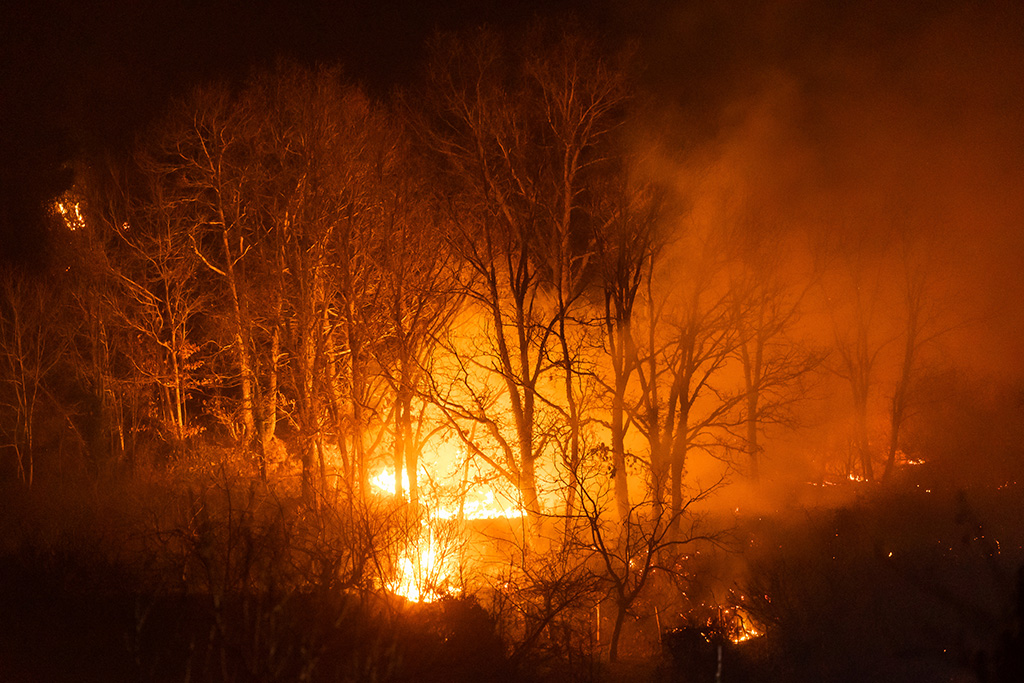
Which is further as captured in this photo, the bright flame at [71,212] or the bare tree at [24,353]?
the bright flame at [71,212]

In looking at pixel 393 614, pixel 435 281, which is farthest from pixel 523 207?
pixel 393 614

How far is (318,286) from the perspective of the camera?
60.6 feet

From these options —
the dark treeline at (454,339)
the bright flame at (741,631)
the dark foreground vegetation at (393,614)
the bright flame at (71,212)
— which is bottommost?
the bright flame at (741,631)

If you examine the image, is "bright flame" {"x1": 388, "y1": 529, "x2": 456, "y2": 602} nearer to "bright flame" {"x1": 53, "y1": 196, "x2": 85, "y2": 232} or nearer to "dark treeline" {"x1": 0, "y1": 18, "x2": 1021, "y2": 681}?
"dark treeline" {"x1": 0, "y1": 18, "x2": 1021, "y2": 681}

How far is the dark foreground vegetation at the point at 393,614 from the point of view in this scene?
22.7 feet

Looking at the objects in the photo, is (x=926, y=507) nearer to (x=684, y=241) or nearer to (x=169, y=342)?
(x=684, y=241)

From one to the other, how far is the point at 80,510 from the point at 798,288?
21504mm

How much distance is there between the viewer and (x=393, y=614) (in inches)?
341

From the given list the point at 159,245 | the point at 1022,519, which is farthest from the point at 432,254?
the point at 1022,519

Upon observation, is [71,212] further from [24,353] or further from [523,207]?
[523,207]

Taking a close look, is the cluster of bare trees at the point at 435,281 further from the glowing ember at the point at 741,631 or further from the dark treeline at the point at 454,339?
the glowing ember at the point at 741,631

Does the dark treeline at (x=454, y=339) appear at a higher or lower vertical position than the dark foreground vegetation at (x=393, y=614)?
higher

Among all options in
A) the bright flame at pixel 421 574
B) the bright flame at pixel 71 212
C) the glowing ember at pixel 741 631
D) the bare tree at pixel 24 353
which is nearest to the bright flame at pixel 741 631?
the glowing ember at pixel 741 631

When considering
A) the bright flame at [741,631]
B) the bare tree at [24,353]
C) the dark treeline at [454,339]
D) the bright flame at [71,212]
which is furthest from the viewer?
the bright flame at [71,212]
